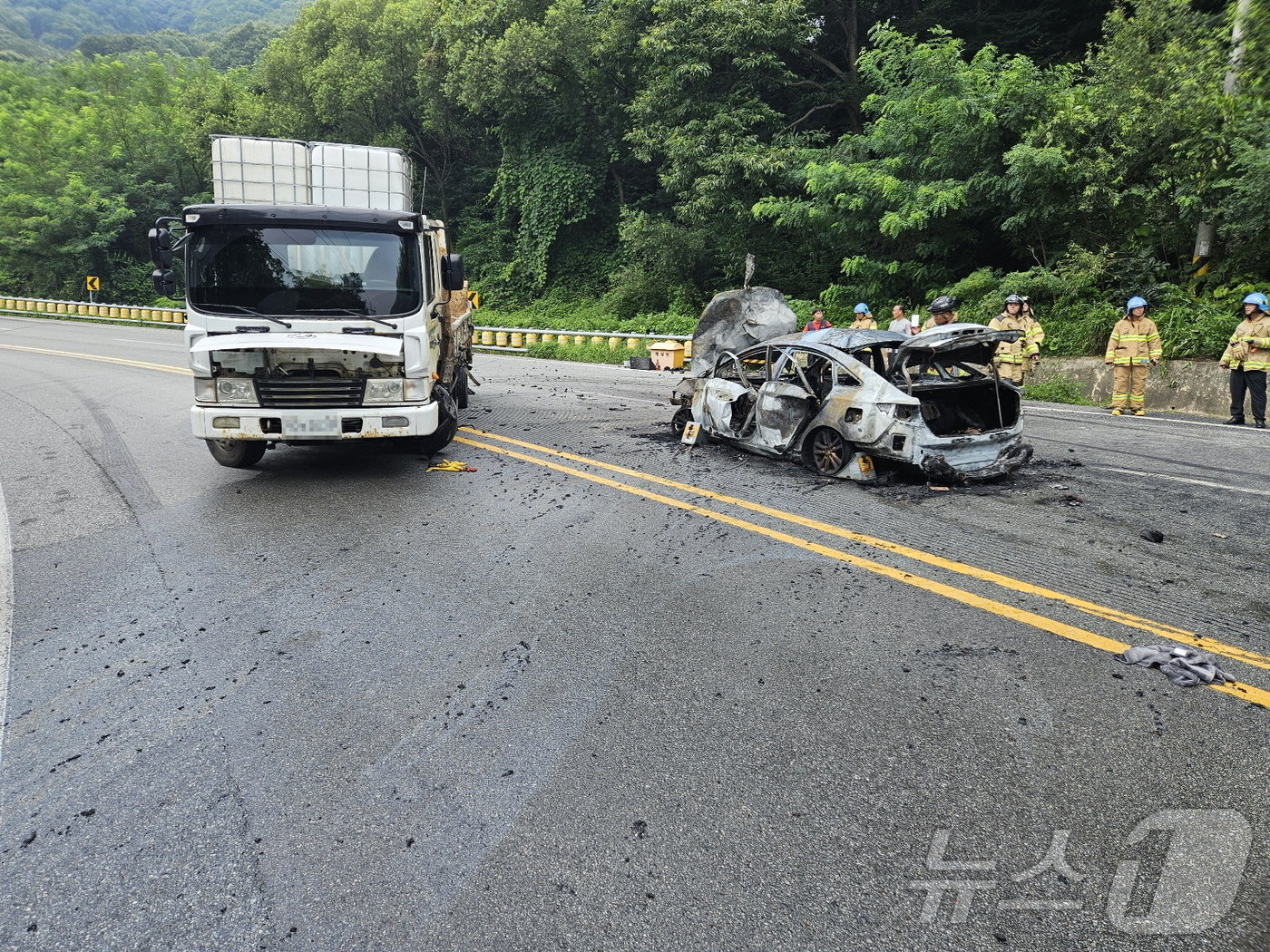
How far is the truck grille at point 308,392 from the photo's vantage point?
7.16m

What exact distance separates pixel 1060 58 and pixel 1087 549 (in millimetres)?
20887

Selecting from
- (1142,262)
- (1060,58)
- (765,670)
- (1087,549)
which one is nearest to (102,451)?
(765,670)

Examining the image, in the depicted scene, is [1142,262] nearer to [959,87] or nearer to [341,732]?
[959,87]

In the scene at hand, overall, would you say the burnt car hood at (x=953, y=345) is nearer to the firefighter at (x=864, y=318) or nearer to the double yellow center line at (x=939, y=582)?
the double yellow center line at (x=939, y=582)

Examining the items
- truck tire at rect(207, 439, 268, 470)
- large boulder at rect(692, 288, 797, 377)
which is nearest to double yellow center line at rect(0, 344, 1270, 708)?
truck tire at rect(207, 439, 268, 470)

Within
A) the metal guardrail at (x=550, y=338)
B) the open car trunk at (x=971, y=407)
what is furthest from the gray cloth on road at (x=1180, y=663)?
the metal guardrail at (x=550, y=338)

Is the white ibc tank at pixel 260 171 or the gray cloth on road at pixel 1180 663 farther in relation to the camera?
the white ibc tank at pixel 260 171

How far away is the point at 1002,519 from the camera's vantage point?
6383 millimetres

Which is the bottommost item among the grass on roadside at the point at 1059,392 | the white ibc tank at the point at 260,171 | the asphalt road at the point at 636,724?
the asphalt road at the point at 636,724

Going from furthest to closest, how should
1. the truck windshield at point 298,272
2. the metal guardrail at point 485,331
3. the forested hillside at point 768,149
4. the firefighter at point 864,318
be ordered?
the metal guardrail at point 485,331 < the forested hillside at point 768,149 < the firefighter at point 864,318 < the truck windshield at point 298,272

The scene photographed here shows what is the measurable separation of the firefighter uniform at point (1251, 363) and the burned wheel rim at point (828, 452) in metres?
6.72

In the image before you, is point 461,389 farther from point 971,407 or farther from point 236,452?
point 971,407

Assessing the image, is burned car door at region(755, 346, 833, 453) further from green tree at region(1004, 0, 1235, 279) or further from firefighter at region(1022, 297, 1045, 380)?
green tree at region(1004, 0, 1235, 279)

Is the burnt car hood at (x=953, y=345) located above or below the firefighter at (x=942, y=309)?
below
